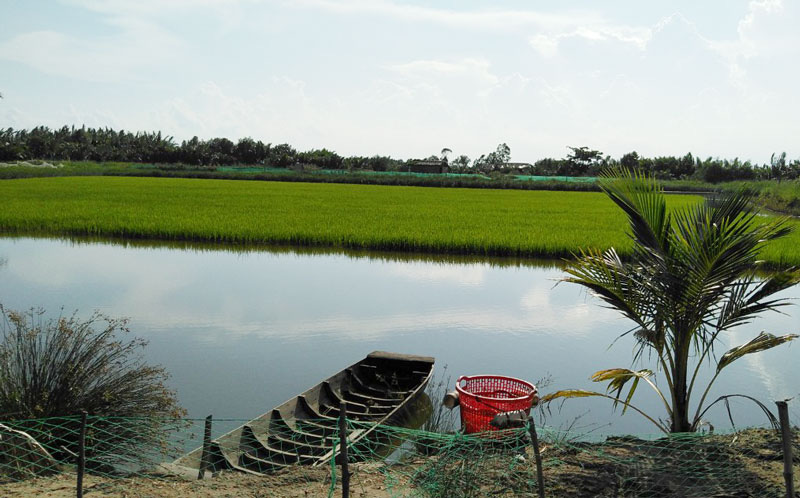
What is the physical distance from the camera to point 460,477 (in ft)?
13.5

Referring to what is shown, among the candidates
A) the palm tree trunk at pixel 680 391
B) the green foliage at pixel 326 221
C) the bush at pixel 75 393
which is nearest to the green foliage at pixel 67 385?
the bush at pixel 75 393

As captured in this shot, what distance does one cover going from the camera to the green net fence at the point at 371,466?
4105 millimetres

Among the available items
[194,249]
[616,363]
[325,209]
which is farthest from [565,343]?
[325,209]

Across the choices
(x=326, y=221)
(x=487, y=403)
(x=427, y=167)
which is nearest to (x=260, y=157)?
(x=427, y=167)

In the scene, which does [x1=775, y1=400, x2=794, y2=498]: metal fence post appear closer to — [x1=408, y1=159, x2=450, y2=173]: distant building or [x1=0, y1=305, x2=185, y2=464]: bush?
[x1=0, y1=305, x2=185, y2=464]: bush

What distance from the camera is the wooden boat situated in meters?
4.68

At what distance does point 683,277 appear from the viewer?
5.18 metres

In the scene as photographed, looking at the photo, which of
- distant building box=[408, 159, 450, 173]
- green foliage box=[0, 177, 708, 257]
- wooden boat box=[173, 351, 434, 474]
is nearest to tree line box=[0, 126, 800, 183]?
distant building box=[408, 159, 450, 173]

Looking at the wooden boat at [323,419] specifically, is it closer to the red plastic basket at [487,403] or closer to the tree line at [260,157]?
the red plastic basket at [487,403]

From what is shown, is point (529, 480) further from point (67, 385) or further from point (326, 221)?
point (326, 221)

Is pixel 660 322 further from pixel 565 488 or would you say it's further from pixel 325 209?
pixel 325 209

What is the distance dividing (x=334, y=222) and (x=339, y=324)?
1216 cm

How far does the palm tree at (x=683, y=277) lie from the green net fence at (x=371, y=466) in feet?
1.67

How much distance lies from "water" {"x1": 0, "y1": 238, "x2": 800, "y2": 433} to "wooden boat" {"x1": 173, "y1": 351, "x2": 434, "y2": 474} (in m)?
0.75
